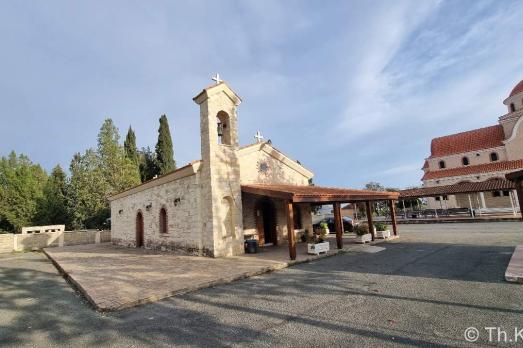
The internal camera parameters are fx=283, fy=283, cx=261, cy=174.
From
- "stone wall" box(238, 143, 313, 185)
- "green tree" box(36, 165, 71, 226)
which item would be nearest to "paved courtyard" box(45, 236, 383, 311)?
"stone wall" box(238, 143, 313, 185)

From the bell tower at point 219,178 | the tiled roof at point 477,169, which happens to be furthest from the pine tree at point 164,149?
the tiled roof at point 477,169

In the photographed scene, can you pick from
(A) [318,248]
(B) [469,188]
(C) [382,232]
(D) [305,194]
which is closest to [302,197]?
(D) [305,194]

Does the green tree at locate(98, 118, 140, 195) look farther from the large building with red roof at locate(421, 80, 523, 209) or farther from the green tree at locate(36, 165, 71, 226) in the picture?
the large building with red roof at locate(421, 80, 523, 209)

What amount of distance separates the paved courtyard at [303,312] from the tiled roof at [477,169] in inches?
1099

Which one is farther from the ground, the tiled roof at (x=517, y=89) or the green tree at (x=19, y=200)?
the tiled roof at (x=517, y=89)

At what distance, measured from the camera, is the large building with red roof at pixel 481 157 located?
30406 millimetres

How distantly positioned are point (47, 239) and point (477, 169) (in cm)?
4402

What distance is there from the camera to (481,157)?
33062 millimetres

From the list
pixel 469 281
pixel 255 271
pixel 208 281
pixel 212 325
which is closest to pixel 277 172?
pixel 255 271

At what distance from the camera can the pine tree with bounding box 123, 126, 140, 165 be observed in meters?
39.5

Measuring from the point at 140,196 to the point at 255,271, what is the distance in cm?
1252

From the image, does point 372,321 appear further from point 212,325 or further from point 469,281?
point 469,281

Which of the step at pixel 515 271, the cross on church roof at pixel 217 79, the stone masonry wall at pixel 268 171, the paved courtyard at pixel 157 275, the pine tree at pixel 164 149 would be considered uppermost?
the pine tree at pixel 164 149

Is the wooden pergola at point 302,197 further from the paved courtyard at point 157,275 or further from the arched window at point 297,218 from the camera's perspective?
the arched window at point 297,218
